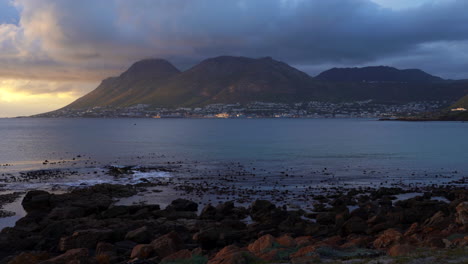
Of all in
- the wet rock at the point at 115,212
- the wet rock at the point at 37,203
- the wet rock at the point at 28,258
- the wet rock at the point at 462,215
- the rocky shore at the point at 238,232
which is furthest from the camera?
the wet rock at the point at 37,203

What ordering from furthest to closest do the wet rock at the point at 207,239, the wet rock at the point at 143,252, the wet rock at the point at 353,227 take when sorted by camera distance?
the wet rock at the point at 353,227 → the wet rock at the point at 207,239 → the wet rock at the point at 143,252

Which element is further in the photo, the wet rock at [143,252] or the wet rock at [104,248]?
the wet rock at [104,248]

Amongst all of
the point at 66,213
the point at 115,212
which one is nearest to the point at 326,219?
the point at 115,212

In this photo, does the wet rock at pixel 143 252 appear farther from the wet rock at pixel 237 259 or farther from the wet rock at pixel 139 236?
the wet rock at pixel 237 259

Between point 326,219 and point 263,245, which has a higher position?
point 263,245

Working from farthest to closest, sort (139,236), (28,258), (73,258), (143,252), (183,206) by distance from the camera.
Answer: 1. (183,206)
2. (139,236)
3. (143,252)
4. (28,258)
5. (73,258)

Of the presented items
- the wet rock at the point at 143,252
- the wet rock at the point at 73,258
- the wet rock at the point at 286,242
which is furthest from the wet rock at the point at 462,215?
the wet rock at the point at 73,258

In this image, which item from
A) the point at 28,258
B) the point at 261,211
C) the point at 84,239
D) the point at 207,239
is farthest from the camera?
the point at 261,211

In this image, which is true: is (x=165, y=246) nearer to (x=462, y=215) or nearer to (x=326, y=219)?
(x=326, y=219)

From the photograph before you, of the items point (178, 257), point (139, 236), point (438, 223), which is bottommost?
point (139, 236)

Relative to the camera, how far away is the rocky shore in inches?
675

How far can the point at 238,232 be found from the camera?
80.3ft

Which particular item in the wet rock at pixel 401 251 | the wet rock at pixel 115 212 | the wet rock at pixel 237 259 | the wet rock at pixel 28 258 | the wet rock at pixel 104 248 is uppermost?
the wet rock at pixel 401 251

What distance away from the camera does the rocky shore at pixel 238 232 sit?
17.2m
